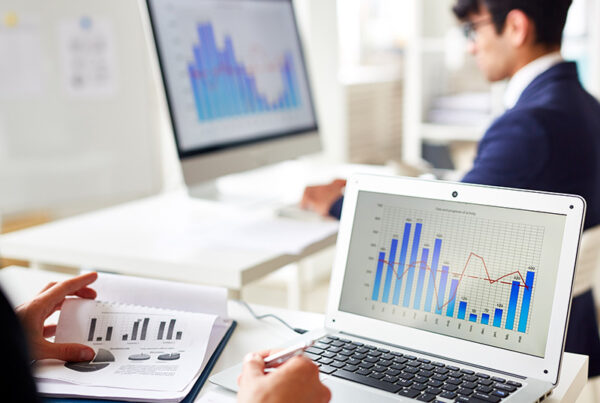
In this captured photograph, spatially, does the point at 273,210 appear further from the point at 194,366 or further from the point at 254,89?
the point at 194,366

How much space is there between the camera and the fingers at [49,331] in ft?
3.28

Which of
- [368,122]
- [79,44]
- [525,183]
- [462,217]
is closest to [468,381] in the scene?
[462,217]

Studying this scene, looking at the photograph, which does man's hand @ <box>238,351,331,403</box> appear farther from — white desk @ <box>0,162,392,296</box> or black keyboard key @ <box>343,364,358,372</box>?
white desk @ <box>0,162,392,296</box>

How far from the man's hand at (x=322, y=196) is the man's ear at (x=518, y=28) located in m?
0.50

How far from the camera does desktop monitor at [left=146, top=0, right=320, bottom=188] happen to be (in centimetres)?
163

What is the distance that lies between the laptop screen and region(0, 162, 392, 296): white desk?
39cm

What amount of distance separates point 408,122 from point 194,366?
294cm

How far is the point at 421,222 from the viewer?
0.95m

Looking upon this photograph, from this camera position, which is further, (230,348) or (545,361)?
(230,348)

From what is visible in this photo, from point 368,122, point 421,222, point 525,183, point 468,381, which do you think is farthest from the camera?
point 368,122

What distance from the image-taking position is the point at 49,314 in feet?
3.25

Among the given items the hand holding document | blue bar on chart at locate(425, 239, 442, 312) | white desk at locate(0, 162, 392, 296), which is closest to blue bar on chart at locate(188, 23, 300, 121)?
white desk at locate(0, 162, 392, 296)

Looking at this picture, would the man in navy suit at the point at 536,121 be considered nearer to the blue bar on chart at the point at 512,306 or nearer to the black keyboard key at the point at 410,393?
the blue bar on chart at the point at 512,306

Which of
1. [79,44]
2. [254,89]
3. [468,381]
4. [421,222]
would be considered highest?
[79,44]
